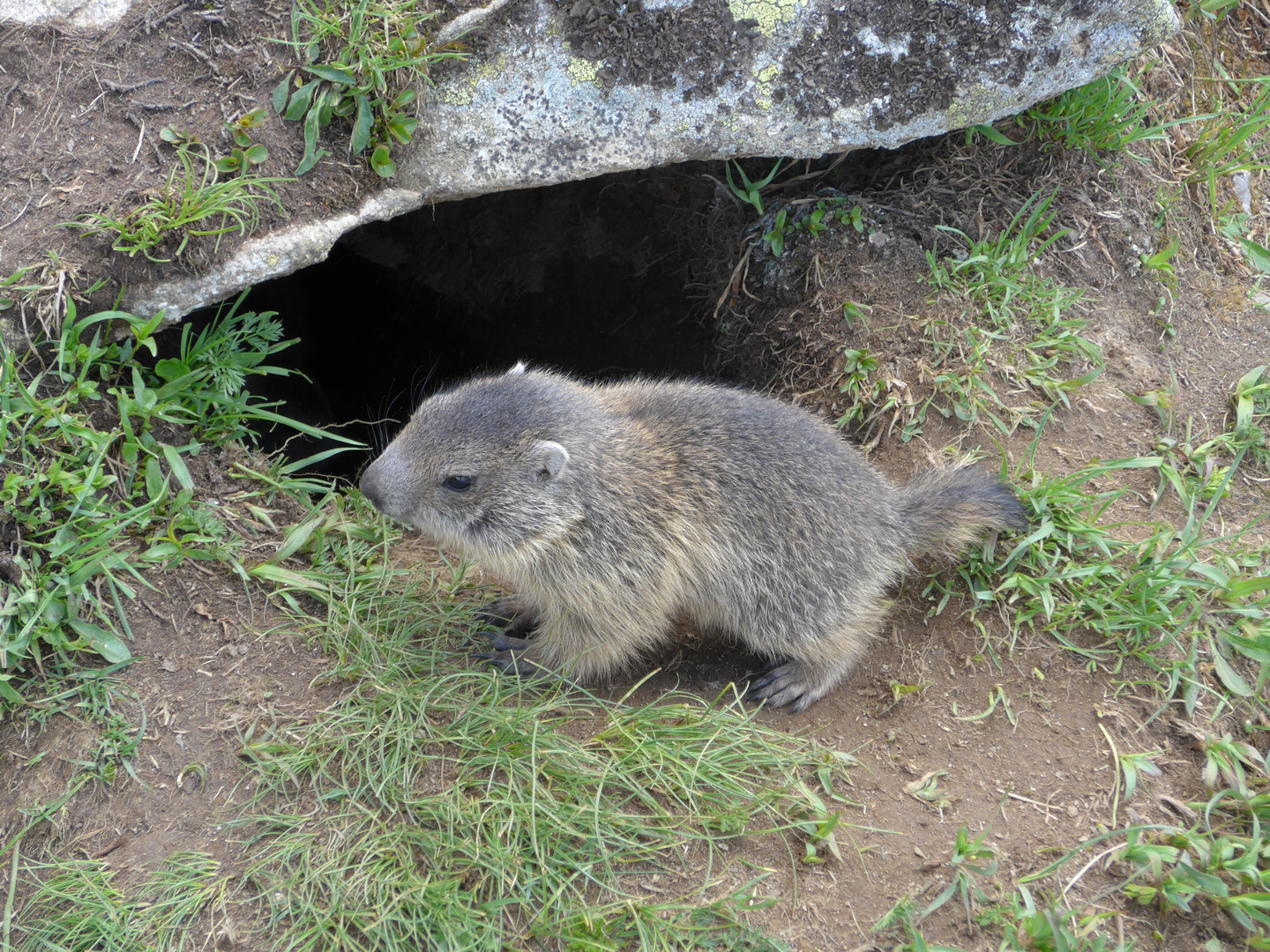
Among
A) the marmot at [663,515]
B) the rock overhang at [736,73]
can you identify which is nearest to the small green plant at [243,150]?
the rock overhang at [736,73]

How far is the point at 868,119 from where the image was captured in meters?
4.14

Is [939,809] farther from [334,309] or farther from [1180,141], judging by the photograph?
[334,309]

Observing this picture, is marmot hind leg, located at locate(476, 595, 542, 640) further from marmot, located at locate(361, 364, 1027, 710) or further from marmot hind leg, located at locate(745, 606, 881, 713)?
marmot hind leg, located at locate(745, 606, 881, 713)

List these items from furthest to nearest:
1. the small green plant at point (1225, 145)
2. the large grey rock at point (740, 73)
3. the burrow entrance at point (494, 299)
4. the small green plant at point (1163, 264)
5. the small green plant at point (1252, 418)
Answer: the burrow entrance at point (494, 299), the small green plant at point (1225, 145), the small green plant at point (1163, 264), the small green plant at point (1252, 418), the large grey rock at point (740, 73)

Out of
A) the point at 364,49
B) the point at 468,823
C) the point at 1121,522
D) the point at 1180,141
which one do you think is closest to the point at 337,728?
the point at 468,823

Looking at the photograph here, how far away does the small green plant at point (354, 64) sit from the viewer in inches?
151

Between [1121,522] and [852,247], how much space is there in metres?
2.09

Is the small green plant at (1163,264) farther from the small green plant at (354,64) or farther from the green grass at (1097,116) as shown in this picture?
the small green plant at (354,64)

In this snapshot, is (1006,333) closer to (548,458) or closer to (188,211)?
(548,458)

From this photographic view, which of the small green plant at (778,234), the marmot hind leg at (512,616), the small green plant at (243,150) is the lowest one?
the marmot hind leg at (512,616)

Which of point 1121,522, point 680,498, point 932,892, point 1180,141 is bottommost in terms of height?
point 932,892

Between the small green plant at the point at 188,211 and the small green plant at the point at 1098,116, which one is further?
the small green plant at the point at 1098,116

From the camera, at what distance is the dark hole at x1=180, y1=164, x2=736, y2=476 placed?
662cm

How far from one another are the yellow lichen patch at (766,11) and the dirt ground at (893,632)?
45.2 inches
